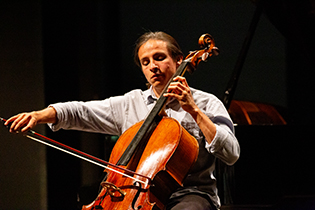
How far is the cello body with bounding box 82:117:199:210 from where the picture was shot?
1310 millimetres

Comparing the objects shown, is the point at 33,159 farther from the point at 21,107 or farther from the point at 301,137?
the point at 301,137

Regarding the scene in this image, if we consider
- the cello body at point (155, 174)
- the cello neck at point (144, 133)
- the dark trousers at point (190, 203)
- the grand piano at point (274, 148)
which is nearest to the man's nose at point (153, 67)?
the cello neck at point (144, 133)

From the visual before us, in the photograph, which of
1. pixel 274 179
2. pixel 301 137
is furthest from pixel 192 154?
pixel 301 137

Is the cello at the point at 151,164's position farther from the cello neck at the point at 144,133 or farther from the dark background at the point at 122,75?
the dark background at the point at 122,75

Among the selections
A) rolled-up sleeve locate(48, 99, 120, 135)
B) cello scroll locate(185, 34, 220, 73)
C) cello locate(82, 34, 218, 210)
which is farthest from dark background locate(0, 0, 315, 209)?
cello scroll locate(185, 34, 220, 73)

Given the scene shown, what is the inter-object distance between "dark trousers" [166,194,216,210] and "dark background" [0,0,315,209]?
68 centimetres

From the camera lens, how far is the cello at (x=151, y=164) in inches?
51.8

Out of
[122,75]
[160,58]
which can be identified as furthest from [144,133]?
[122,75]

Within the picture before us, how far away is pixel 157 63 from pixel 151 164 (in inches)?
19.1

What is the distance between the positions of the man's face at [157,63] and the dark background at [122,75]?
2.41ft

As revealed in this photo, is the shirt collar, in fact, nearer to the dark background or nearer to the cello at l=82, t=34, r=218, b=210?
the cello at l=82, t=34, r=218, b=210

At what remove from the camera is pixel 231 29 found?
3826 millimetres

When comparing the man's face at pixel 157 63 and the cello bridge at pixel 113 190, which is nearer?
the cello bridge at pixel 113 190

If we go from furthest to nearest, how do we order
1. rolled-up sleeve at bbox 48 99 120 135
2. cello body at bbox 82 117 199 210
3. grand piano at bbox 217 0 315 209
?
grand piano at bbox 217 0 315 209
rolled-up sleeve at bbox 48 99 120 135
cello body at bbox 82 117 199 210
